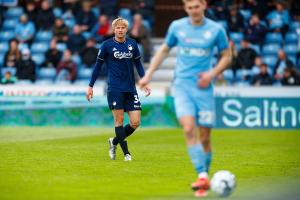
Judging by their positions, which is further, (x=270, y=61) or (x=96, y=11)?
(x=96, y=11)

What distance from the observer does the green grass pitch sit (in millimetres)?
11070

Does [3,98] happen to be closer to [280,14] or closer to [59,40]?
[59,40]

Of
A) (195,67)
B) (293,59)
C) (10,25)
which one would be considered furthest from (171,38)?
(10,25)

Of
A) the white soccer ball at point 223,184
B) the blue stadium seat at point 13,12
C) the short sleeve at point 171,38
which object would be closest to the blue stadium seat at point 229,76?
the blue stadium seat at point 13,12

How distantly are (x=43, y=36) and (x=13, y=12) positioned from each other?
213 centimetres

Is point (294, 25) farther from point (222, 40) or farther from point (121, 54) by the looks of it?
point (222, 40)

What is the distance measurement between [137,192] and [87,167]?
2917mm

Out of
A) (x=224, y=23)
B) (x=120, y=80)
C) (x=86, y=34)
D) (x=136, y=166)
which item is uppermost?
(x=120, y=80)

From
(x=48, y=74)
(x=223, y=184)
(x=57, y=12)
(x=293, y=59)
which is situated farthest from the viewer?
(x=57, y=12)

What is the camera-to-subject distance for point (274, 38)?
28.0 meters

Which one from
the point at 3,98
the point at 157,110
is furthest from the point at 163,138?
the point at 3,98

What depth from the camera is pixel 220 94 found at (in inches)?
977

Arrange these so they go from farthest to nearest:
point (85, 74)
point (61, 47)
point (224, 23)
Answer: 1. point (61, 47)
2. point (224, 23)
3. point (85, 74)

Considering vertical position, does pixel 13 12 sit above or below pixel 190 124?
below
